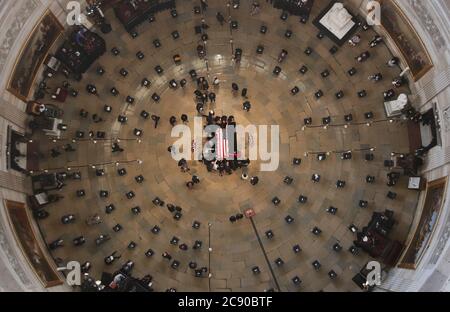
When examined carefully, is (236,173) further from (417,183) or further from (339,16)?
(339,16)

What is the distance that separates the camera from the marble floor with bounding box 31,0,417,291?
24.8 m

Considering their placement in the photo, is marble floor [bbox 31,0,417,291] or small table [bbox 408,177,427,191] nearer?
small table [bbox 408,177,427,191]

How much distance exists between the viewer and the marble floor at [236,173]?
24.8m

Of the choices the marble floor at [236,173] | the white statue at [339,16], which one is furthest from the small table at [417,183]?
the white statue at [339,16]

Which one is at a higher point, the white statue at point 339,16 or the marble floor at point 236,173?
the white statue at point 339,16

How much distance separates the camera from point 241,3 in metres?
27.1

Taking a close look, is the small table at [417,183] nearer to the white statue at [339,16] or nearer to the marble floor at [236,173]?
the marble floor at [236,173]

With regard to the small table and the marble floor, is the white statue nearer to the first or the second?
the marble floor

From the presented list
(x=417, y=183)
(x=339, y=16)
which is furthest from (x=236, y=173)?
(x=339, y=16)

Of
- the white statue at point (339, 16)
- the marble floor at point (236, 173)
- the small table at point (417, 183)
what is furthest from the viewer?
the white statue at point (339, 16)

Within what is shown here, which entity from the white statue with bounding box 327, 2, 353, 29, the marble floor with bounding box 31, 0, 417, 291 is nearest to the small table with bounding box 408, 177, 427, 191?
the marble floor with bounding box 31, 0, 417, 291

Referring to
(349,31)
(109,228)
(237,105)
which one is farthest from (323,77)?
(109,228)

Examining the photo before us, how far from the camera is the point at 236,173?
25.9 metres

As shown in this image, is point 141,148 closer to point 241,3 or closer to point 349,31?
point 241,3
